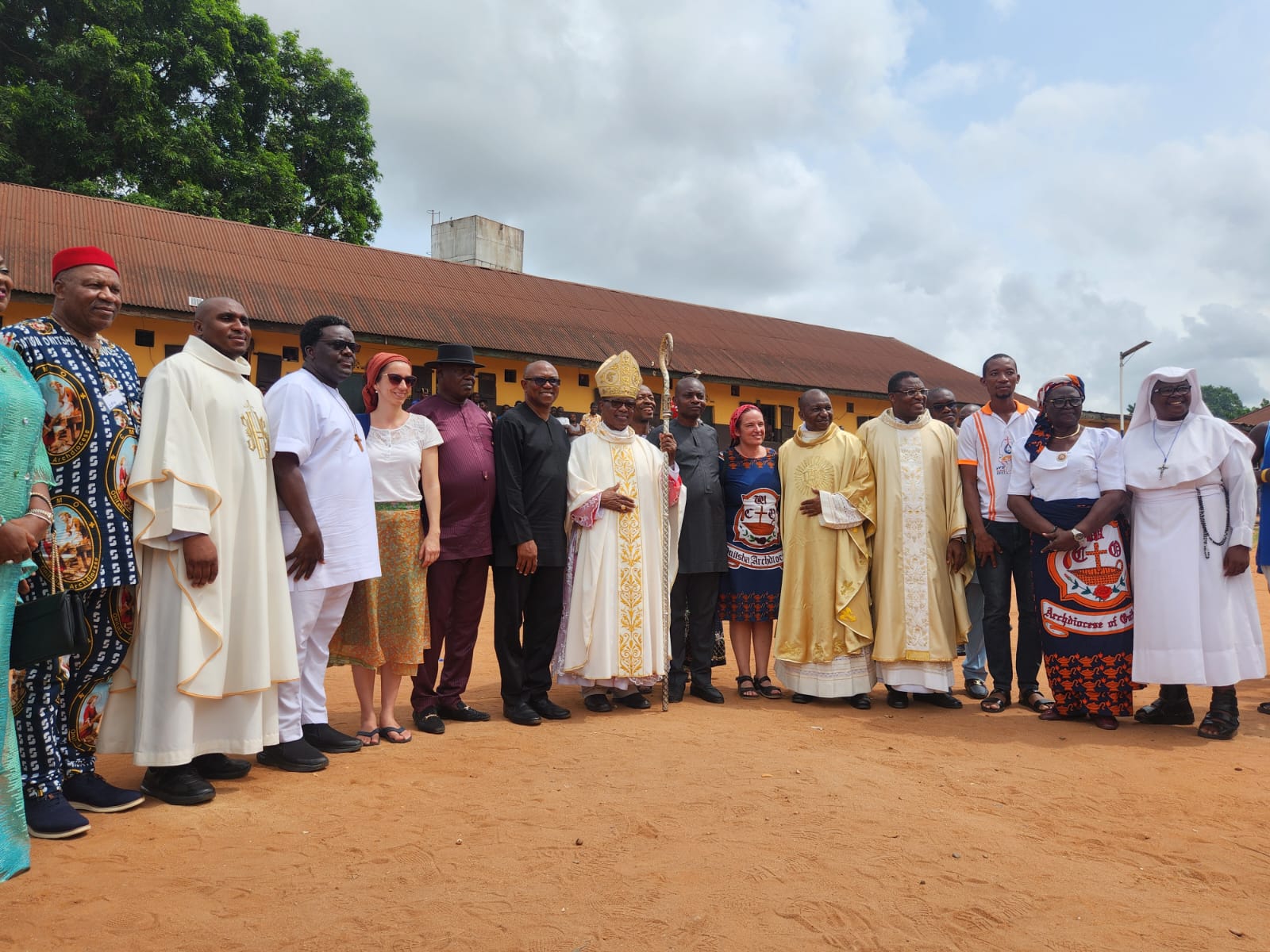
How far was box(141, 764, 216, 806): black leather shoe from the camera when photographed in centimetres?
402

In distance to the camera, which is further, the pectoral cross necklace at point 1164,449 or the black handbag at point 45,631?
the pectoral cross necklace at point 1164,449

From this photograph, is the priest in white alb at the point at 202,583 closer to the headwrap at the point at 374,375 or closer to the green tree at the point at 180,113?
the headwrap at the point at 374,375

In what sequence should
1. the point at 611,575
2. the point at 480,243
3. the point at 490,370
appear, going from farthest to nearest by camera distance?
the point at 480,243, the point at 490,370, the point at 611,575

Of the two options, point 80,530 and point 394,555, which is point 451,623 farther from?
point 80,530

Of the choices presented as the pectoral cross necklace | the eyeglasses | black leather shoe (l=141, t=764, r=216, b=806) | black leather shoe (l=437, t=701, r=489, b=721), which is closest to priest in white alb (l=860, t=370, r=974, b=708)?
the pectoral cross necklace

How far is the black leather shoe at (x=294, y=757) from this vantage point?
459 cm

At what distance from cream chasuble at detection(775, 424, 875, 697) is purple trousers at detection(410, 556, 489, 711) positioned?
7.16 ft

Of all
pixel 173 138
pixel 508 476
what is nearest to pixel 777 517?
pixel 508 476

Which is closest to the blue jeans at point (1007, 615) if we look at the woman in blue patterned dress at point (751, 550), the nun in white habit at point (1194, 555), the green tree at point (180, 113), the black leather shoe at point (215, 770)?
the nun in white habit at point (1194, 555)

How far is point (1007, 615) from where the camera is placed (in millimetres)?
6473

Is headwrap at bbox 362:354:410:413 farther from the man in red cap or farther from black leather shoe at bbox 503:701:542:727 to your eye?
black leather shoe at bbox 503:701:542:727

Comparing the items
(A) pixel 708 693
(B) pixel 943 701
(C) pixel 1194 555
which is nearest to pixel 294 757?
(A) pixel 708 693

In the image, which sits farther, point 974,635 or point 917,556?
point 974,635

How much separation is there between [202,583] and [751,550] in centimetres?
381
